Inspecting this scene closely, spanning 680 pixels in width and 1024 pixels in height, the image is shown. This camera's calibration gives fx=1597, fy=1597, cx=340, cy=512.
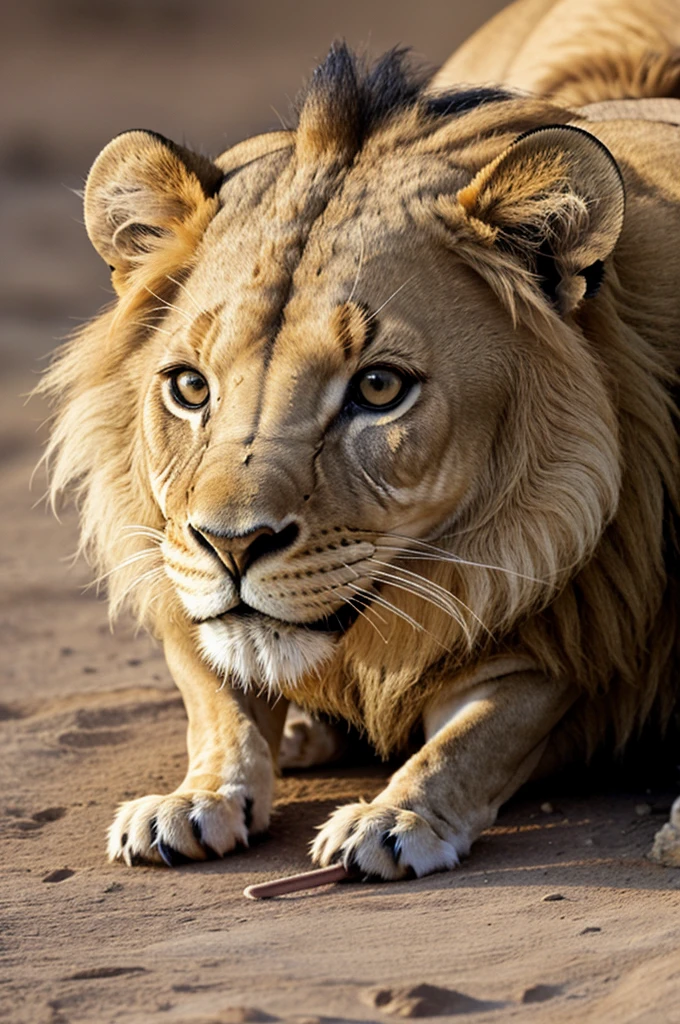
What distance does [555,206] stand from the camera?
296 centimetres

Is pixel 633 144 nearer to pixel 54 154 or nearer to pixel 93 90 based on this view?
pixel 54 154

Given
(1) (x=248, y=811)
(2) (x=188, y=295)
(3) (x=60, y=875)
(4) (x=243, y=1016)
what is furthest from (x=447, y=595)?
(4) (x=243, y=1016)

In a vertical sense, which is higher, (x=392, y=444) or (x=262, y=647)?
(x=392, y=444)

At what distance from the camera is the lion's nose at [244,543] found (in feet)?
8.69

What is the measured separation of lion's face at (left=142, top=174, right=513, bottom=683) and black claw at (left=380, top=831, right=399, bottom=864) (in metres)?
0.34

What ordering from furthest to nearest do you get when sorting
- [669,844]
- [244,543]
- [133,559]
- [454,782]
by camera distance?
[133,559] → [454,782] → [669,844] → [244,543]

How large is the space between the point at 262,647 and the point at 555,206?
982 millimetres

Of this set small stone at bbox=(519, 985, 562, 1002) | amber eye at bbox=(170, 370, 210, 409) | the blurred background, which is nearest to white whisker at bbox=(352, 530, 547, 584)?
amber eye at bbox=(170, 370, 210, 409)

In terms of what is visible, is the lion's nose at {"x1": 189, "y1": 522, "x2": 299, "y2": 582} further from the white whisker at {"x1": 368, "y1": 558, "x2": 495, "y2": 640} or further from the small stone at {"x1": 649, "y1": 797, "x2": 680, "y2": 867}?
the small stone at {"x1": 649, "y1": 797, "x2": 680, "y2": 867}

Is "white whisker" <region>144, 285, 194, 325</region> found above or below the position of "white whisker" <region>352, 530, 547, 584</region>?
above

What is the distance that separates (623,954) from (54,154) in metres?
10.8

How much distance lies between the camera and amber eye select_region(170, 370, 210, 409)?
3072 mm

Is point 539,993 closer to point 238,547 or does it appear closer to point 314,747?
point 238,547

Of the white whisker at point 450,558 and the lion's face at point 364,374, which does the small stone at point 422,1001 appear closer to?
the lion's face at point 364,374
